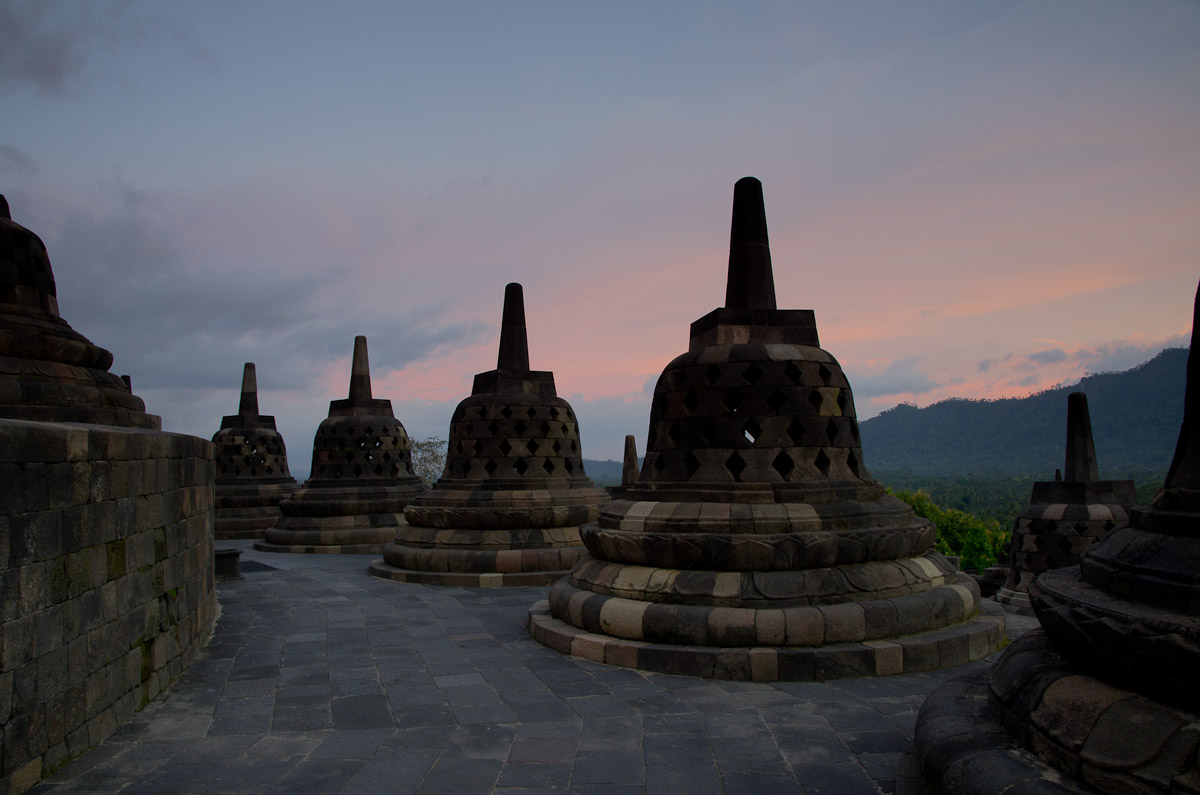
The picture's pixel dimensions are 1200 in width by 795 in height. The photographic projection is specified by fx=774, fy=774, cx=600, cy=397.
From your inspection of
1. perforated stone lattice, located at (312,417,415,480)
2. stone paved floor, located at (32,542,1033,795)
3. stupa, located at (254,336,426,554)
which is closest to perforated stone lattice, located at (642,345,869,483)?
stone paved floor, located at (32,542,1033,795)

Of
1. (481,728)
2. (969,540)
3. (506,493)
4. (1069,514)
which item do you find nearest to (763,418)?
(481,728)

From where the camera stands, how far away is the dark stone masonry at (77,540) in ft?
12.5

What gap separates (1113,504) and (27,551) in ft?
44.4

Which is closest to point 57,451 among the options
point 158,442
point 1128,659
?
point 158,442

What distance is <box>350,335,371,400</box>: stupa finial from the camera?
55.7 ft

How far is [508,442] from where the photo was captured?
38.9 ft

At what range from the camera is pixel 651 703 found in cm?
Result: 491

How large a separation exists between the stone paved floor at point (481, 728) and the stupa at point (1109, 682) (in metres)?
0.58

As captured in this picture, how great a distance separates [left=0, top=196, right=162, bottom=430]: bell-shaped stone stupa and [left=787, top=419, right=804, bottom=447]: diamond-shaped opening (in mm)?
5758

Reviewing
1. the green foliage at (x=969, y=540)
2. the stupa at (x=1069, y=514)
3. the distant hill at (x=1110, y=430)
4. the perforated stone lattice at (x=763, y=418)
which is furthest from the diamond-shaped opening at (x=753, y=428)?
the distant hill at (x=1110, y=430)

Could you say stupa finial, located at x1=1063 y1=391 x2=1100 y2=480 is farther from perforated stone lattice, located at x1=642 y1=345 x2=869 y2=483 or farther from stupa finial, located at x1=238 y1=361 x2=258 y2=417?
stupa finial, located at x1=238 y1=361 x2=258 y2=417

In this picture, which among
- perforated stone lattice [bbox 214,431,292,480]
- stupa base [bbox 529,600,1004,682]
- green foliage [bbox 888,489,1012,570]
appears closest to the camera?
stupa base [bbox 529,600,1004,682]

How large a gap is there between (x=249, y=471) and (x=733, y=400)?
1701cm

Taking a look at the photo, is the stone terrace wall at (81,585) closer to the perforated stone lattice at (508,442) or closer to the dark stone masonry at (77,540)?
the dark stone masonry at (77,540)
